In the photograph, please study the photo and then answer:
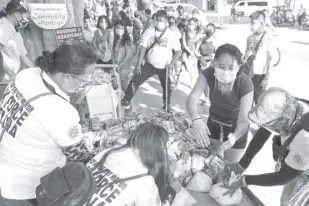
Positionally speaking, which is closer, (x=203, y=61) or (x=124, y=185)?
(x=124, y=185)

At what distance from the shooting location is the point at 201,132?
217cm

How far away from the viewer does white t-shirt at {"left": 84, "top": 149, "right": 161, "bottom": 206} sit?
4.22ft

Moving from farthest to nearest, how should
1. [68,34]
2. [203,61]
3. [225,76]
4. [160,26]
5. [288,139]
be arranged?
[203,61], [160,26], [68,34], [225,76], [288,139]

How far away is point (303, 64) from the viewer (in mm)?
7793

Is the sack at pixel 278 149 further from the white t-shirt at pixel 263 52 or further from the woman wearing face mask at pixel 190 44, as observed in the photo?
the woman wearing face mask at pixel 190 44

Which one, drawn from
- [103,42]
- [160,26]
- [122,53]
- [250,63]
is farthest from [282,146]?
[103,42]

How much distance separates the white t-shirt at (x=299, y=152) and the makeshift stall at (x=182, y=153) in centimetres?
44

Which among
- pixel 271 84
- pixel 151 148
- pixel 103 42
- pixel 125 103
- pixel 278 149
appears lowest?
pixel 271 84

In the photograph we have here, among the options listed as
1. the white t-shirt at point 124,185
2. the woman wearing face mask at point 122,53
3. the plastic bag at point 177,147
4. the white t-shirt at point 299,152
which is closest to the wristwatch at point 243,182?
the white t-shirt at point 299,152

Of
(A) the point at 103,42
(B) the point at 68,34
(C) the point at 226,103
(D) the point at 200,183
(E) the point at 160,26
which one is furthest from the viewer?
(A) the point at 103,42

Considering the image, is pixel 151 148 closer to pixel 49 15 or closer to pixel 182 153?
pixel 182 153

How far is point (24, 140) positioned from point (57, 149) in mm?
187

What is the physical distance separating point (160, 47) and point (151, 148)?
2846mm

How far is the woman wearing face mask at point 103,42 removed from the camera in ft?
14.4
